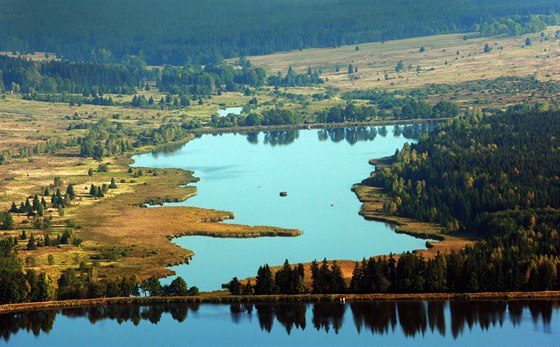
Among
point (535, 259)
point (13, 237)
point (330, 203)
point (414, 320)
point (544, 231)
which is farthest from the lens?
point (330, 203)

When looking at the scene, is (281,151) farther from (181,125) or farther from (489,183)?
(489,183)

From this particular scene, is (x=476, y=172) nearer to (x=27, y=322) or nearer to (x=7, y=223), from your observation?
(x=7, y=223)

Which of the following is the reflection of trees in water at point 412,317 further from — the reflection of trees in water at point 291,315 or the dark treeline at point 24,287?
the dark treeline at point 24,287

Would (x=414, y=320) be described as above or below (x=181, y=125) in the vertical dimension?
below

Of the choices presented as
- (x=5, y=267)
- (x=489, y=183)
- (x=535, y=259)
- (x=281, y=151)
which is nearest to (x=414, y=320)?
(x=535, y=259)

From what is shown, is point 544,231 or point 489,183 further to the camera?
point 489,183

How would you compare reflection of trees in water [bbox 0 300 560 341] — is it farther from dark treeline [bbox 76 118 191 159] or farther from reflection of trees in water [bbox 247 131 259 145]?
reflection of trees in water [bbox 247 131 259 145]

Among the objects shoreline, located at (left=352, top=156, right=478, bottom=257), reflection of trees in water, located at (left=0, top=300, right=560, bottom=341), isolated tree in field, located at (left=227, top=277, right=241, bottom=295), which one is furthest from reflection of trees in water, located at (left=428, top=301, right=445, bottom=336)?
isolated tree in field, located at (left=227, top=277, right=241, bottom=295)

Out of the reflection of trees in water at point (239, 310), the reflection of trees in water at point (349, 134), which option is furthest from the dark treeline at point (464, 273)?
the reflection of trees in water at point (349, 134)
